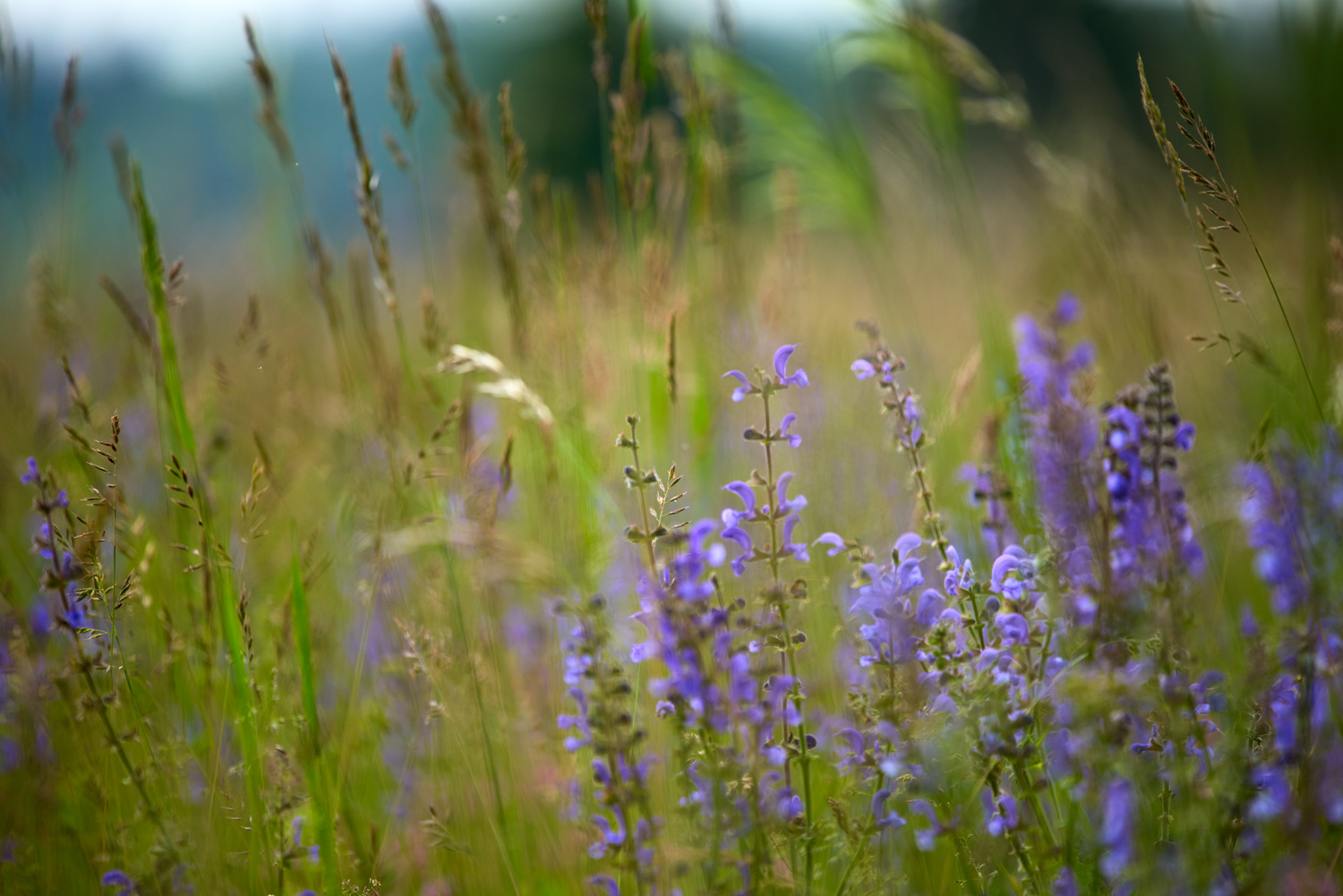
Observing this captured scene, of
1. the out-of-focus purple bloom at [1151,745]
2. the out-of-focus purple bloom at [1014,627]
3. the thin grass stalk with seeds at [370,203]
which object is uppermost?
the thin grass stalk with seeds at [370,203]

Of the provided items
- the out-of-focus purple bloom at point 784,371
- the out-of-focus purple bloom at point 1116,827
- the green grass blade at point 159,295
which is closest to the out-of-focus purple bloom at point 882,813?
the out-of-focus purple bloom at point 1116,827

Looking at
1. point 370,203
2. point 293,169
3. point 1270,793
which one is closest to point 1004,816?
point 1270,793

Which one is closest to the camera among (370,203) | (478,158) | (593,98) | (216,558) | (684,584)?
(684,584)

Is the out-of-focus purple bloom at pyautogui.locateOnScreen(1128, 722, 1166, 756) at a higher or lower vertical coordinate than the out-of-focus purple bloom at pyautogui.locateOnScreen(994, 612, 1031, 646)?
lower

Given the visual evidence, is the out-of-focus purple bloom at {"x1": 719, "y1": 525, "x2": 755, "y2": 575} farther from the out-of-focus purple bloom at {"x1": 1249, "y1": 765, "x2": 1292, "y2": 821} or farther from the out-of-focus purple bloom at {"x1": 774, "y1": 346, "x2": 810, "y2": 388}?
the out-of-focus purple bloom at {"x1": 1249, "y1": 765, "x2": 1292, "y2": 821}

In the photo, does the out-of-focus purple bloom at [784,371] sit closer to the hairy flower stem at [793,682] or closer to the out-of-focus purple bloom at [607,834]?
the hairy flower stem at [793,682]

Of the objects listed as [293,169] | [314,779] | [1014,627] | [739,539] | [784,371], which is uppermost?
[293,169]

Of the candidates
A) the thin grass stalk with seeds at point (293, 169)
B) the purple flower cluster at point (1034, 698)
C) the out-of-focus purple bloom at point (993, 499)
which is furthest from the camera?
the thin grass stalk with seeds at point (293, 169)

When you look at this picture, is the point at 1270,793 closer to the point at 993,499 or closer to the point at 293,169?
the point at 993,499

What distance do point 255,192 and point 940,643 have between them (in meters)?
4.93

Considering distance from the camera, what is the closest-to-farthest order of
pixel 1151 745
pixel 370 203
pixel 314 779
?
pixel 1151 745, pixel 314 779, pixel 370 203

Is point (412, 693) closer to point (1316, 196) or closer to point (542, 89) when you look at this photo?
point (1316, 196)

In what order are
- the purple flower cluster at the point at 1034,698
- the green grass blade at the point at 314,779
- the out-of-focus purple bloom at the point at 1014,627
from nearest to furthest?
the purple flower cluster at the point at 1034,698 → the out-of-focus purple bloom at the point at 1014,627 → the green grass blade at the point at 314,779

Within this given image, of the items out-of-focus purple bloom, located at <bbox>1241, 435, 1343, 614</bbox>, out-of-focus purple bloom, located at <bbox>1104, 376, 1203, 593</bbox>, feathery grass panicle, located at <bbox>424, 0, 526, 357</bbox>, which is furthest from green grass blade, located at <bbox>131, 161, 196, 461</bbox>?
out-of-focus purple bloom, located at <bbox>1241, 435, 1343, 614</bbox>
